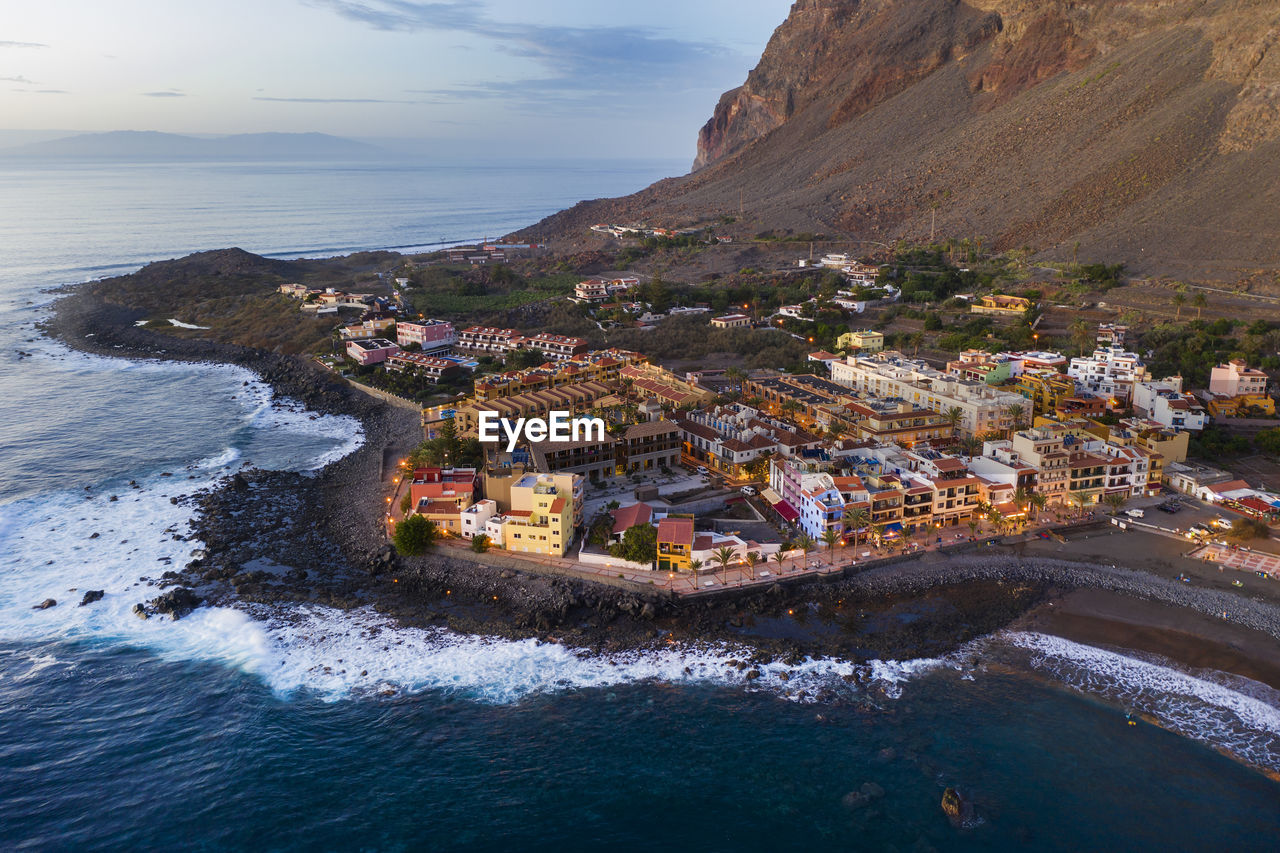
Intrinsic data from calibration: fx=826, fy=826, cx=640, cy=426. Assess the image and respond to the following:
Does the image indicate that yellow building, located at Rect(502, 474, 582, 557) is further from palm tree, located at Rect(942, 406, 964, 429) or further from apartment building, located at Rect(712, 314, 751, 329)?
apartment building, located at Rect(712, 314, 751, 329)

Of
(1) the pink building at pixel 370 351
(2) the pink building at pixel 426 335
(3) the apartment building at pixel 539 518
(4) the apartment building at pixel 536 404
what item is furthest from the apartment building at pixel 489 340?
(3) the apartment building at pixel 539 518

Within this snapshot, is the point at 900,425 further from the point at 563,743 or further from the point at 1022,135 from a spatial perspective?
the point at 1022,135

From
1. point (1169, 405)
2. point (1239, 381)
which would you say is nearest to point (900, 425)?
point (1169, 405)

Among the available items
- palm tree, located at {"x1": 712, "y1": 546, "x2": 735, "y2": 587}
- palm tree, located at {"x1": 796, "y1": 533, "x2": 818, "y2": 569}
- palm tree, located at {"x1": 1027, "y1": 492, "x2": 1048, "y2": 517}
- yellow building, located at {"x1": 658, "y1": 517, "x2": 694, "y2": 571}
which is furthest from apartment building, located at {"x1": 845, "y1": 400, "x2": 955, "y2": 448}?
yellow building, located at {"x1": 658, "y1": 517, "x2": 694, "y2": 571}

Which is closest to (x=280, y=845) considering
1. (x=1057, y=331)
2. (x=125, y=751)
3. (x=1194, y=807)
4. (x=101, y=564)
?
(x=125, y=751)

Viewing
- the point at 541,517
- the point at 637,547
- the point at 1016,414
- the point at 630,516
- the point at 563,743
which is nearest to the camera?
the point at 563,743

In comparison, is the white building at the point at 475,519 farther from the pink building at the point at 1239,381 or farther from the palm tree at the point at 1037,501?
the pink building at the point at 1239,381

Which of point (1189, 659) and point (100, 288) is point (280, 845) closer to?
point (1189, 659)
